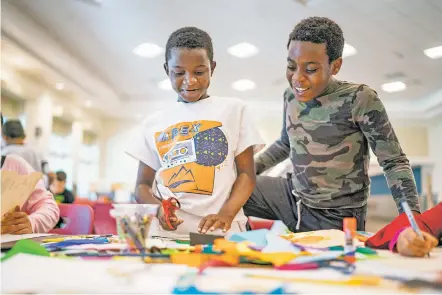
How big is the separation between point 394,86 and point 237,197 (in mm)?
6306

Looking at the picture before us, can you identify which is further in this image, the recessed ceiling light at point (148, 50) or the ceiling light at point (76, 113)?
the ceiling light at point (76, 113)

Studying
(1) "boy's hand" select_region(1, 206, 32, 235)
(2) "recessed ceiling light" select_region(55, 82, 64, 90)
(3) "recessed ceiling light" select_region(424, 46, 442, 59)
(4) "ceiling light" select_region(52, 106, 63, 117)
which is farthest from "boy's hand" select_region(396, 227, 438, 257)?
(4) "ceiling light" select_region(52, 106, 63, 117)

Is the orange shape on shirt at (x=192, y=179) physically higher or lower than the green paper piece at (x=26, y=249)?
higher

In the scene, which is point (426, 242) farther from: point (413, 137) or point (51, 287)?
point (413, 137)

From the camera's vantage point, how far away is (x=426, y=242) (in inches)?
29.4

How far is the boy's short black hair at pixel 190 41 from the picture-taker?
1.21 metres

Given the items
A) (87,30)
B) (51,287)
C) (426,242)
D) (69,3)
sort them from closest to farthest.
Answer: (51,287)
(426,242)
(69,3)
(87,30)

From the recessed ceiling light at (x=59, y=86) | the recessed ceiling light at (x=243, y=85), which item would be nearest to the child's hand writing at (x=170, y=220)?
the recessed ceiling light at (x=59, y=86)

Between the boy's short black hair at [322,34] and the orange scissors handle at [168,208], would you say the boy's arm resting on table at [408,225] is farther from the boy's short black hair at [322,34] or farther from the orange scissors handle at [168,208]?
the boy's short black hair at [322,34]

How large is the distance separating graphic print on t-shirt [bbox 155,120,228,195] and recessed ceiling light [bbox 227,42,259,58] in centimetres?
405

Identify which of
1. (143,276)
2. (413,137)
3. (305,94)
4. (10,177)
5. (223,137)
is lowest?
(143,276)


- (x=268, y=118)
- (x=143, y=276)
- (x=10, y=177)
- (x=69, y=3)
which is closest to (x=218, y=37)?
(x=69, y=3)

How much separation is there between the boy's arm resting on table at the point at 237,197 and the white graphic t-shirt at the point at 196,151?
0.02m

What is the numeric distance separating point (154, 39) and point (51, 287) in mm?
4822
